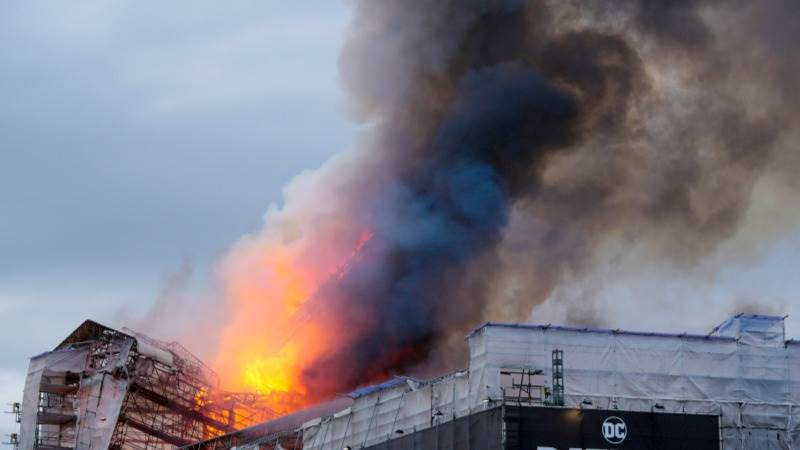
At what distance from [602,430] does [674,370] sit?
288 inches

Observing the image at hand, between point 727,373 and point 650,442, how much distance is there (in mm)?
7890

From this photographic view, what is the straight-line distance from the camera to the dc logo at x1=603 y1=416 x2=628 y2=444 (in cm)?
7556

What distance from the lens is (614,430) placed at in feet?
249

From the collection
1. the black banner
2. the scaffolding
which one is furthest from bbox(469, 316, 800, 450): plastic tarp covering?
the scaffolding

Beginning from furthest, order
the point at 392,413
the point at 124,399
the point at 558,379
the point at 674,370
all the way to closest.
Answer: the point at 124,399
the point at 392,413
the point at 674,370
the point at 558,379

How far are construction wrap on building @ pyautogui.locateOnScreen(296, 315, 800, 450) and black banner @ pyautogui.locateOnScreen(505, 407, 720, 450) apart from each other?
144 centimetres

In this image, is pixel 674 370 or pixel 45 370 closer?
pixel 674 370

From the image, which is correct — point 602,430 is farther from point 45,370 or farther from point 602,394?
point 45,370

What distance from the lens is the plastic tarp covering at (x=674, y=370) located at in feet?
258

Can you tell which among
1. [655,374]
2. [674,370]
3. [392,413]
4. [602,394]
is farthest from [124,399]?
[674,370]

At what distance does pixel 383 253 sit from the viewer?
126 m

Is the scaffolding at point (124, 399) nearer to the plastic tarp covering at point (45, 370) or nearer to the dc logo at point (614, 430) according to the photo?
the plastic tarp covering at point (45, 370)

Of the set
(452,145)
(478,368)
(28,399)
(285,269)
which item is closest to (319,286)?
(285,269)

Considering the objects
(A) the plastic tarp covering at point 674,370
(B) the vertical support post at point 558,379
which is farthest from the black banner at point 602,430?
(A) the plastic tarp covering at point 674,370
